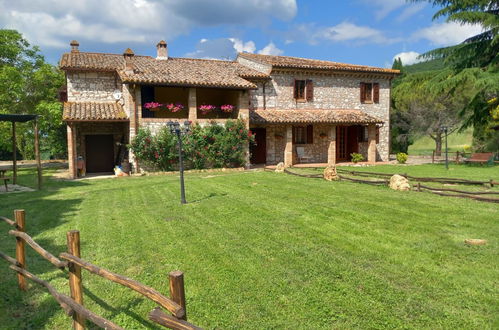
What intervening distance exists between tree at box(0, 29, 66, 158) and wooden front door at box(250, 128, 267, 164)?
39.2ft

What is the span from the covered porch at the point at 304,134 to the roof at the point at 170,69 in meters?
2.55

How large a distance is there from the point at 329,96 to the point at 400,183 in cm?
1315

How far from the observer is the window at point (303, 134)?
22.0m

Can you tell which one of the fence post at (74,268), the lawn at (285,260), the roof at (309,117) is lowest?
the lawn at (285,260)

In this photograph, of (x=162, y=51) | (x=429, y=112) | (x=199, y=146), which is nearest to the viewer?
(x=199, y=146)

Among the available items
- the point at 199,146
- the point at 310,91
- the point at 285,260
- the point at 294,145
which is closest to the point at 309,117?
the point at 294,145

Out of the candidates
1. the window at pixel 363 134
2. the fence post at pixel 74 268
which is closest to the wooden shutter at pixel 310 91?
the window at pixel 363 134

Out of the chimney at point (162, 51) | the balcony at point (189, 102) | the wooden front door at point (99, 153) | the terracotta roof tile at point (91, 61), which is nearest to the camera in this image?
the balcony at point (189, 102)

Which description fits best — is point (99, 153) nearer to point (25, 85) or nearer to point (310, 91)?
point (25, 85)

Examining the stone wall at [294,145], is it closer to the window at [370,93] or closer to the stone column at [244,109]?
the stone column at [244,109]

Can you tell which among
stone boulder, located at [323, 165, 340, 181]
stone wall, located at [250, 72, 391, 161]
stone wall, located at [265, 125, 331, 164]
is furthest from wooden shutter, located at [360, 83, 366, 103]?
stone boulder, located at [323, 165, 340, 181]

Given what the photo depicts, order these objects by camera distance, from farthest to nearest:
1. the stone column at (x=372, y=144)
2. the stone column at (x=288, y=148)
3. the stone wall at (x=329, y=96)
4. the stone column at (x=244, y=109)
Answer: the stone column at (x=372, y=144)
the stone wall at (x=329, y=96)
the stone column at (x=288, y=148)
the stone column at (x=244, y=109)

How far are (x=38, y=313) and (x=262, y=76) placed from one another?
1823 centimetres

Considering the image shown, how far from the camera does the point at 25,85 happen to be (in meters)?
22.9
